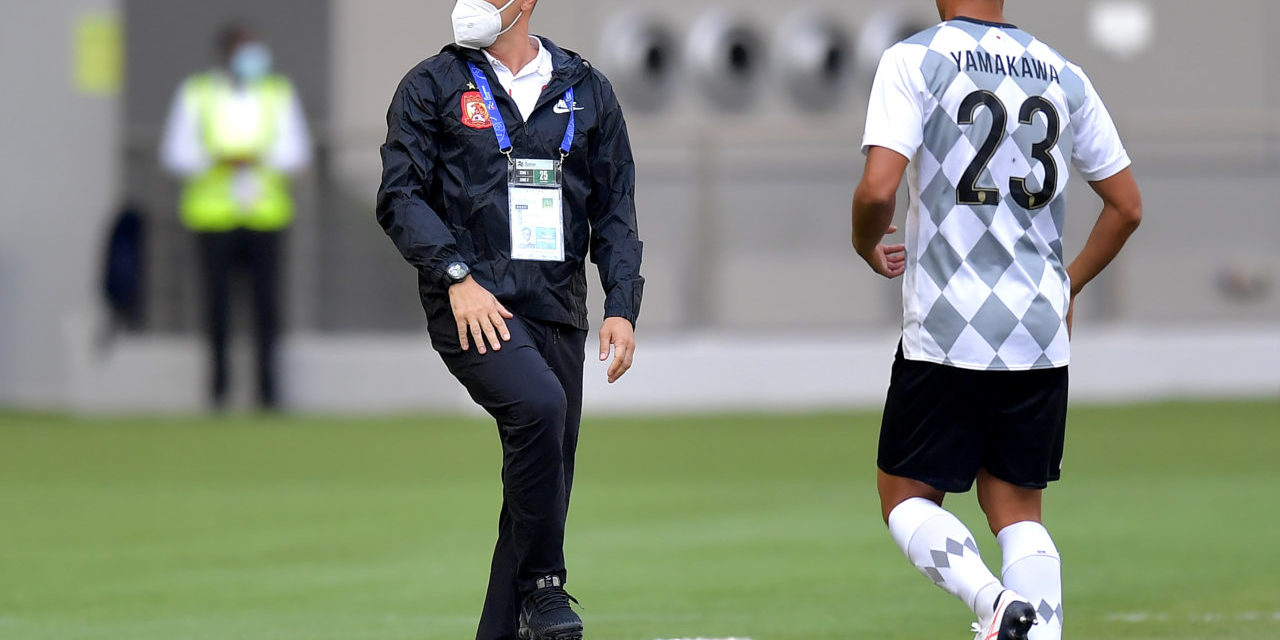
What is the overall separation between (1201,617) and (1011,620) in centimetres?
216

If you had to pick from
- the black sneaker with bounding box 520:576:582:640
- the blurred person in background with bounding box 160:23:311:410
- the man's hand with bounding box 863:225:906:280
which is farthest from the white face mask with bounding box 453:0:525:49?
the blurred person in background with bounding box 160:23:311:410

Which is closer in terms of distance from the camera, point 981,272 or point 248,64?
point 981,272

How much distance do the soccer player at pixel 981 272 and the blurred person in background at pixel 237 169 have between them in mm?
11054

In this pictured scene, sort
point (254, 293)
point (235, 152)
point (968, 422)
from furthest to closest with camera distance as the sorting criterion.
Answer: point (254, 293) < point (235, 152) < point (968, 422)

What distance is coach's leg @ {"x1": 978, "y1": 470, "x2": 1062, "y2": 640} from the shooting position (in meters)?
5.16

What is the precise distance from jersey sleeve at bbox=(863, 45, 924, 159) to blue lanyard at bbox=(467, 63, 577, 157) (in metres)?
0.80

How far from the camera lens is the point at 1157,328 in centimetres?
1638

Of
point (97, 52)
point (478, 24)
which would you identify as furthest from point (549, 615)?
point (97, 52)

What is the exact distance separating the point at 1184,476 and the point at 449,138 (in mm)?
7136

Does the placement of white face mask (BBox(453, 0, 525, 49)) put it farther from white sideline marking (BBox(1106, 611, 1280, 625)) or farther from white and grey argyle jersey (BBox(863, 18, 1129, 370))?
white sideline marking (BBox(1106, 611, 1280, 625))

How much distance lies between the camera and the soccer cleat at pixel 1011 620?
15.9 ft

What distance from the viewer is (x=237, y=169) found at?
623 inches

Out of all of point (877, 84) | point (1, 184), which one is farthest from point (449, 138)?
point (1, 184)

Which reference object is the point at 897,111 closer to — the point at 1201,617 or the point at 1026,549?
the point at 1026,549
